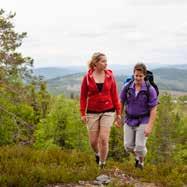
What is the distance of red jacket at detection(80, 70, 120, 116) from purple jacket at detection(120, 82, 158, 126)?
8.8 inches

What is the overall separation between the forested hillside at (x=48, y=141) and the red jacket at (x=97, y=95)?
3.64 feet

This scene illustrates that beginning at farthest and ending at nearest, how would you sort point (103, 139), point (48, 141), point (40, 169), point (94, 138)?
point (48, 141) < point (94, 138) < point (103, 139) < point (40, 169)

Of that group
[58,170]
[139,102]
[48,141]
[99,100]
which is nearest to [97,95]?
[99,100]

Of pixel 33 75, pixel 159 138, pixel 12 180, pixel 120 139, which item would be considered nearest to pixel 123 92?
pixel 12 180

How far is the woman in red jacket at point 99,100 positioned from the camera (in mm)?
8375

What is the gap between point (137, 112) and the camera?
28.2 feet

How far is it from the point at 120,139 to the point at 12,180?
39.4m

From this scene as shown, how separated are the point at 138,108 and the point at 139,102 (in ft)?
0.41

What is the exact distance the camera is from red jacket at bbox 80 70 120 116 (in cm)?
841

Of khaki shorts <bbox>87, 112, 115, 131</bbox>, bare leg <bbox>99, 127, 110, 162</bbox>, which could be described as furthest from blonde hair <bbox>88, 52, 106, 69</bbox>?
bare leg <bbox>99, 127, 110, 162</bbox>

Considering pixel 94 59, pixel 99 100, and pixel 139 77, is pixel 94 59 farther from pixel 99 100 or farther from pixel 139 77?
pixel 139 77

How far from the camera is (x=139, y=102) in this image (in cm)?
852

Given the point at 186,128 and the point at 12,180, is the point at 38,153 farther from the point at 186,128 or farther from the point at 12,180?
the point at 186,128

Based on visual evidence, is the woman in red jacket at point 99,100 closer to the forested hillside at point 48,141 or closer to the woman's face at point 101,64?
the woman's face at point 101,64
